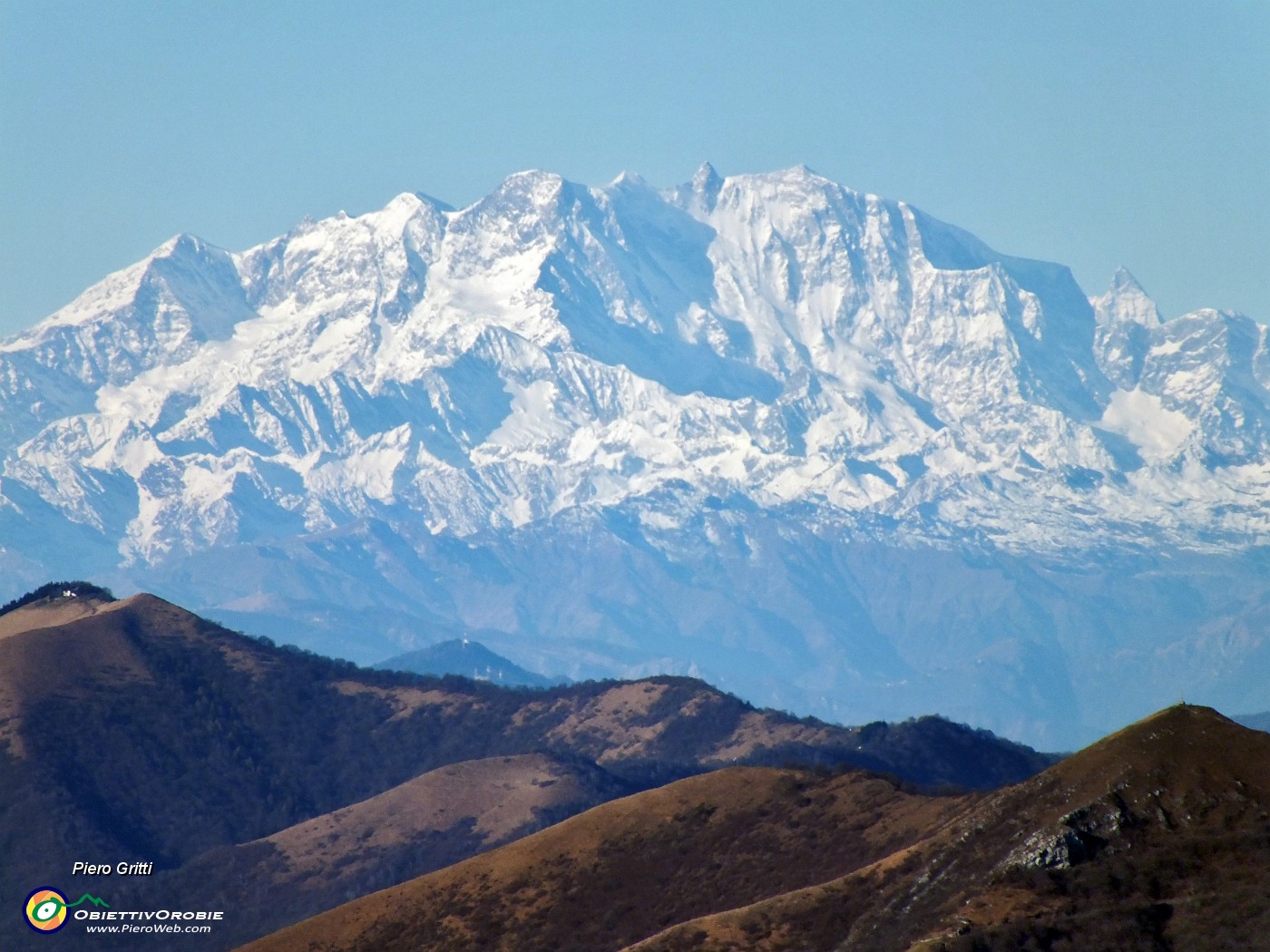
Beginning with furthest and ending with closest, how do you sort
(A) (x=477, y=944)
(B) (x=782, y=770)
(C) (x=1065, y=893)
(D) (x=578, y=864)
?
(B) (x=782, y=770)
(D) (x=578, y=864)
(A) (x=477, y=944)
(C) (x=1065, y=893)

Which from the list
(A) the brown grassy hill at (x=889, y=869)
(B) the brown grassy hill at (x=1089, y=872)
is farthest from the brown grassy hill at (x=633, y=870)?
(B) the brown grassy hill at (x=1089, y=872)

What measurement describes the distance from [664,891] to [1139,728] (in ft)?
146

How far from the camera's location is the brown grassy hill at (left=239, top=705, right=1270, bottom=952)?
3866 inches

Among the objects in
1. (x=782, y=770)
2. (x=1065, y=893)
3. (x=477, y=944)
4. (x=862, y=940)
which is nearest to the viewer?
(x=1065, y=893)

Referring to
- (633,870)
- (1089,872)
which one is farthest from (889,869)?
(633,870)

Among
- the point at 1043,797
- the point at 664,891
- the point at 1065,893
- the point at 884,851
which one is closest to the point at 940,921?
the point at 1065,893

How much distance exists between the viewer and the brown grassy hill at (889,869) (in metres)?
98.2

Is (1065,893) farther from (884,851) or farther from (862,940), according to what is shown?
(884,851)

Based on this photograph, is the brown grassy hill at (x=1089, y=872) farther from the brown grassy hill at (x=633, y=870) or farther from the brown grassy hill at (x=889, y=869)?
the brown grassy hill at (x=633, y=870)

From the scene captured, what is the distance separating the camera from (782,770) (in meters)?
166

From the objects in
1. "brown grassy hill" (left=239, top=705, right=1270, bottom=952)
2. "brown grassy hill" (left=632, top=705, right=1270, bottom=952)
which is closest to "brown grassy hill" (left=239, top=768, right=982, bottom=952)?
"brown grassy hill" (left=239, top=705, right=1270, bottom=952)

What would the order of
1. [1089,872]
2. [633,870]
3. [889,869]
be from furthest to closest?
1. [633,870]
2. [889,869]
3. [1089,872]

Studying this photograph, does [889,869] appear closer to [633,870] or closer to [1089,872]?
[1089,872]

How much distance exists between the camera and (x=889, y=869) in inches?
4688
